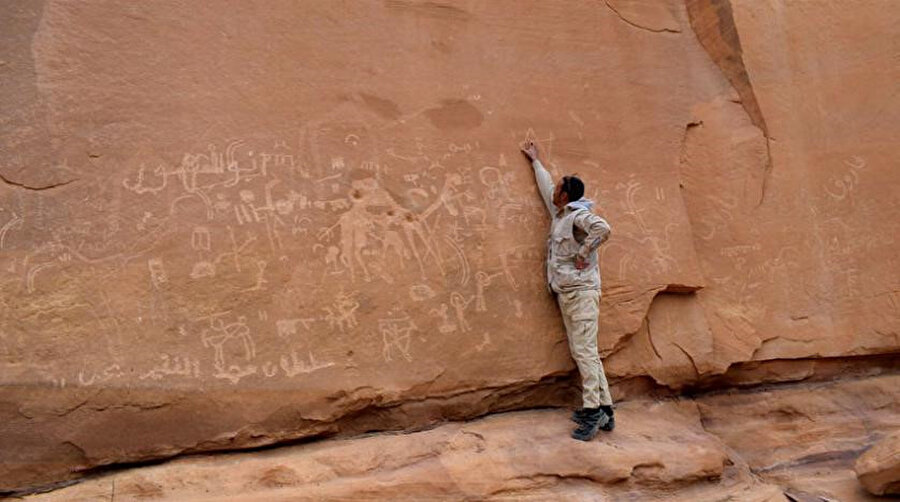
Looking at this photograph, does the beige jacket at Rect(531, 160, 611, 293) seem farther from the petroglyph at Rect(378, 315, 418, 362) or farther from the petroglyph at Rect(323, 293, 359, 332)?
the petroglyph at Rect(323, 293, 359, 332)

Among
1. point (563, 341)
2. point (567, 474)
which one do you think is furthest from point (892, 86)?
point (567, 474)

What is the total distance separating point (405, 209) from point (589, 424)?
149cm

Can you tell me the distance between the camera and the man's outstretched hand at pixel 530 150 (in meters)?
4.65

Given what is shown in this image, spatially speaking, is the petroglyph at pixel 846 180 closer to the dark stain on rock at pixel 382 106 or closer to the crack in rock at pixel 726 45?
the crack in rock at pixel 726 45

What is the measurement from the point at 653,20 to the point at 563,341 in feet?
7.54

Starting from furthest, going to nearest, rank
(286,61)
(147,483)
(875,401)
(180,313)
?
(875,401)
(286,61)
(180,313)
(147,483)

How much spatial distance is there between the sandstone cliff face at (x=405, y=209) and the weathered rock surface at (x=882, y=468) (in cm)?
59

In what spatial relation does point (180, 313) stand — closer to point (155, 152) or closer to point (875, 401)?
point (155, 152)

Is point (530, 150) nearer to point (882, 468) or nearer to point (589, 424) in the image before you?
point (589, 424)

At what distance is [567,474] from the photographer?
3.94 meters

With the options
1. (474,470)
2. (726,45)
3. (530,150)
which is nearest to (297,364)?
(474,470)

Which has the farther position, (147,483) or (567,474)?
(567,474)

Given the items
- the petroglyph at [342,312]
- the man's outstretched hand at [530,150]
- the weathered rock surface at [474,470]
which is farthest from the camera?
the man's outstretched hand at [530,150]

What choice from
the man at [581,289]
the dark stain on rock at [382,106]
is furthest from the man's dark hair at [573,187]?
the dark stain on rock at [382,106]
